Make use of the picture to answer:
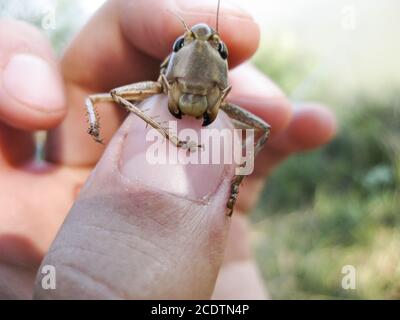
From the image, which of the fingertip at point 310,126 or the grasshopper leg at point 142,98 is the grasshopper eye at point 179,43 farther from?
the fingertip at point 310,126

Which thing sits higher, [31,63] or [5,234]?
[31,63]

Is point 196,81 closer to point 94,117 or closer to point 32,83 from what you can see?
point 94,117

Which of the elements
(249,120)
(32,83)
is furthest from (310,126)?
(32,83)

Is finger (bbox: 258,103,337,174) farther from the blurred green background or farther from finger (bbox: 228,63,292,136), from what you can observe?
the blurred green background

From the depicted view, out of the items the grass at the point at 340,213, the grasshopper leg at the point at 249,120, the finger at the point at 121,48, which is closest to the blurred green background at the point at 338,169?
the grass at the point at 340,213

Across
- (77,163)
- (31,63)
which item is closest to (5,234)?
(77,163)

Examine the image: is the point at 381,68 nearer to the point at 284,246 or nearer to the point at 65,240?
the point at 284,246
